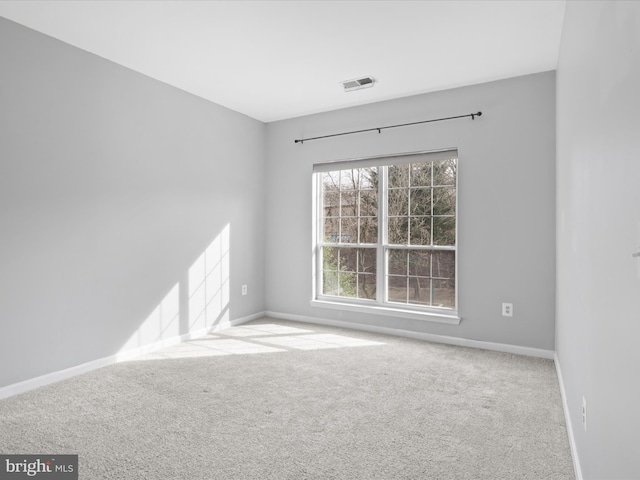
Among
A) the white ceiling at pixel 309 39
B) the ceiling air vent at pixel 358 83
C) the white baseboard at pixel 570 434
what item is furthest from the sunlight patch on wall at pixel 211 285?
the white baseboard at pixel 570 434

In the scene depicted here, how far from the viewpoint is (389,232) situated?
438 cm

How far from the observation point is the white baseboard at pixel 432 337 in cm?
354

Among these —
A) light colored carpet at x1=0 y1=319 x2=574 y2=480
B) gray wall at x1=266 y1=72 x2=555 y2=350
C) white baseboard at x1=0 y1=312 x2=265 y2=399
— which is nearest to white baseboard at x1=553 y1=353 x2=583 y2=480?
light colored carpet at x1=0 y1=319 x2=574 y2=480

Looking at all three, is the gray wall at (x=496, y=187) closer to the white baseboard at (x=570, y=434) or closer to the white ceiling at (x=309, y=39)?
the white ceiling at (x=309, y=39)

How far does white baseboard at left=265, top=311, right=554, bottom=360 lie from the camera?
354 centimetres

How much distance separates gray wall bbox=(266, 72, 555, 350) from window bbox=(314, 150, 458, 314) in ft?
0.53

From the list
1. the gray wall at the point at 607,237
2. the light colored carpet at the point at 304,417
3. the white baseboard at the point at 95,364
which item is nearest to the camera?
the gray wall at the point at 607,237

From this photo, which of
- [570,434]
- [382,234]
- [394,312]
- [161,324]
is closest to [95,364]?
[161,324]

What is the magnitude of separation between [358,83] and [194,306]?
2.78 m

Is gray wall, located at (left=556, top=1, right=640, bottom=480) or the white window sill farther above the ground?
gray wall, located at (left=556, top=1, right=640, bottom=480)

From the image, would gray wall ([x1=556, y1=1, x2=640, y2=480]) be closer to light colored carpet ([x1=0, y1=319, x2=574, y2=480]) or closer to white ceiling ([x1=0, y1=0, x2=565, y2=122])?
light colored carpet ([x1=0, y1=319, x2=574, y2=480])

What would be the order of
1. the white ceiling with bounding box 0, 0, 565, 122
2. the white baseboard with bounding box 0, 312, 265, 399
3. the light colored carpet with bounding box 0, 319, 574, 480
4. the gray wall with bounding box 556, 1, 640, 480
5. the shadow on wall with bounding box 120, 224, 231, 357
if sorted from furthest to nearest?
1. the shadow on wall with bounding box 120, 224, 231, 357
2. the white baseboard with bounding box 0, 312, 265, 399
3. the white ceiling with bounding box 0, 0, 565, 122
4. the light colored carpet with bounding box 0, 319, 574, 480
5. the gray wall with bounding box 556, 1, 640, 480

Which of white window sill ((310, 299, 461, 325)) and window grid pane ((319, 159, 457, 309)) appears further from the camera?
window grid pane ((319, 159, 457, 309))

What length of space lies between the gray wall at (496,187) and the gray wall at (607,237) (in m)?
1.58
